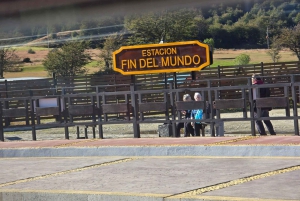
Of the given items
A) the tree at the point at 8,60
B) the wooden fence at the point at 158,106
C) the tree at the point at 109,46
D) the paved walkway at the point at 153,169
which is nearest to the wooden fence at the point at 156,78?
the tree at the point at 109,46

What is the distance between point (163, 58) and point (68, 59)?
78.9ft

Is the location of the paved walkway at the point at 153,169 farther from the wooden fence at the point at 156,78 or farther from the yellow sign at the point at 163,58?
the wooden fence at the point at 156,78

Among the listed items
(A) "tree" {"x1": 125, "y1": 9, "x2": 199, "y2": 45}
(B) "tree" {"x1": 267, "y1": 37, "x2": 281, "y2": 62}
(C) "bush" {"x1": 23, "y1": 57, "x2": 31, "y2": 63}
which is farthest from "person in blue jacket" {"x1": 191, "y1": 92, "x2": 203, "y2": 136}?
(C) "bush" {"x1": 23, "y1": 57, "x2": 31, "y2": 63}

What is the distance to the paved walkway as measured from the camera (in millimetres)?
7352

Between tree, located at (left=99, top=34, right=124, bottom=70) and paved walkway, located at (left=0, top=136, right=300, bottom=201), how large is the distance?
78.4 ft

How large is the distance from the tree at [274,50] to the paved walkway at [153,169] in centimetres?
2759

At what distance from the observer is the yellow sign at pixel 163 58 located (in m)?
17.3

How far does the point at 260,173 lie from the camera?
852 centimetres

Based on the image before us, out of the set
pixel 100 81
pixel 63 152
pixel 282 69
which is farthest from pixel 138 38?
pixel 63 152

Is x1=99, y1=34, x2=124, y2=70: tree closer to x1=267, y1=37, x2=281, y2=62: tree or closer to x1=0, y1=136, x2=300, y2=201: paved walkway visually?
x1=267, y1=37, x2=281, y2=62: tree

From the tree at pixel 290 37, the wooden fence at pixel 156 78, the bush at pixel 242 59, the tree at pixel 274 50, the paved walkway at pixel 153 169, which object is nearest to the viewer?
the paved walkway at pixel 153 169

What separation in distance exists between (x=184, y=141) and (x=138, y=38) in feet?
81.0

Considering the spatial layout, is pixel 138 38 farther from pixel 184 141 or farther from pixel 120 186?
pixel 120 186

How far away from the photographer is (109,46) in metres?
37.5
